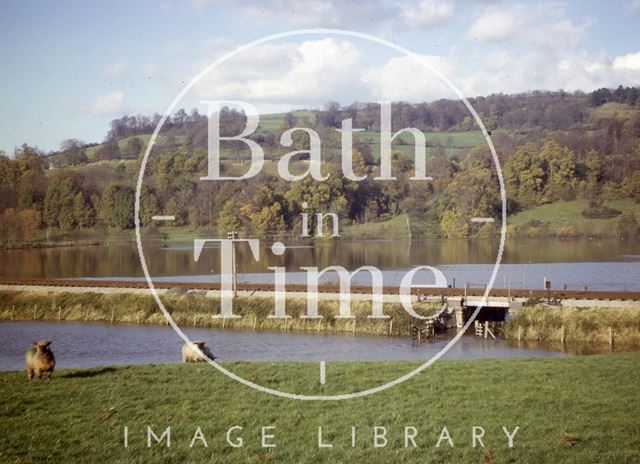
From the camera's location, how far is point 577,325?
109 feet

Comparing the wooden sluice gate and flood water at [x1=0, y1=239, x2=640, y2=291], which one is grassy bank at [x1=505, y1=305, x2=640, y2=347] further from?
flood water at [x1=0, y1=239, x2=640, y2=291]

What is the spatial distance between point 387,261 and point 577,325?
36.7 m

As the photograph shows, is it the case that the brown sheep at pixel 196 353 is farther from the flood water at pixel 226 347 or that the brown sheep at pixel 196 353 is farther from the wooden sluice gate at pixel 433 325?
the wooden sluice gate at pixel 433 325

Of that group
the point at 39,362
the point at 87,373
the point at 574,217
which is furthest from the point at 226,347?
the point at 574,217

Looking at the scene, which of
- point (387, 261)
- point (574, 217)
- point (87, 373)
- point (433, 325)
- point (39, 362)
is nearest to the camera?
point (39, 362)

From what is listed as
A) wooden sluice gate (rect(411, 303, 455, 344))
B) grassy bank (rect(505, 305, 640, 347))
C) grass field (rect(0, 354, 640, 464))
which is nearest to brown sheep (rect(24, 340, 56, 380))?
grass field (rect(0, 354, 640, 464))

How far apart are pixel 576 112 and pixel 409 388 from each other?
441 ft

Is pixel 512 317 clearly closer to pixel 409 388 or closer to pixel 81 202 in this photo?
pixel 409 388

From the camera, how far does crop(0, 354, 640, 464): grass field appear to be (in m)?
11.6

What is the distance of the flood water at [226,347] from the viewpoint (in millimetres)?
28234

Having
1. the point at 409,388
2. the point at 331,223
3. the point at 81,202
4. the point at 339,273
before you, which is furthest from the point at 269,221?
the point at 409,388

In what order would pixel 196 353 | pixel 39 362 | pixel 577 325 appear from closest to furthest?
pixel 39 362 → pixel 196 353 → pixel 577 325

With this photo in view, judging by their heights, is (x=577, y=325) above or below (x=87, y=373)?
below

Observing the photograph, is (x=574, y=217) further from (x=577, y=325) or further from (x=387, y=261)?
(x=577, y=325)
